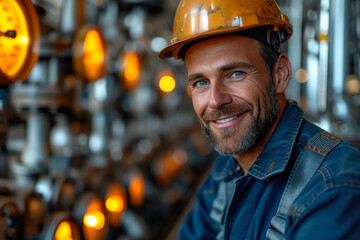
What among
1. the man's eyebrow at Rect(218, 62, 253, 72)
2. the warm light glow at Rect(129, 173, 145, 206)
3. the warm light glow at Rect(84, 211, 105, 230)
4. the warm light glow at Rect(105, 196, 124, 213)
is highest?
the man's eyebrow at Rect(218, 62, 253, 72)

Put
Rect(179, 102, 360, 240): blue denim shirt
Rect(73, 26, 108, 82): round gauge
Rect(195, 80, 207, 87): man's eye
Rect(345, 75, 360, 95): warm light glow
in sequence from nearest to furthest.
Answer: Rect(179, 102, 360, 240): blue denim shirt < Rect(195, 80, 207, 87): man's eye < Rect(73, 26, 108, 82): round gauge < Rect(345, 75, 360, 95): warm light glow

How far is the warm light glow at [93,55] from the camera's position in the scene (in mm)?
2278

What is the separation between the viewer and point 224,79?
1397 millimetres

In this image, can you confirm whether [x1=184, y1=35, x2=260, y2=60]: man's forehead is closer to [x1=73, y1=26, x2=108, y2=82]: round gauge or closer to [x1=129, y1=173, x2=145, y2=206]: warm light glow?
[x1=73, y1=26, x2=108, y2=82]: round gauge

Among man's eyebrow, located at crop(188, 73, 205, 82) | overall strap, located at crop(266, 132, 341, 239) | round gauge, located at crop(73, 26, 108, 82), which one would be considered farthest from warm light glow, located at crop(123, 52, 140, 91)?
overall strap, located at crop(266, 132, 341, 239)

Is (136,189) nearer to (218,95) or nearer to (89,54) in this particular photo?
(89,54)

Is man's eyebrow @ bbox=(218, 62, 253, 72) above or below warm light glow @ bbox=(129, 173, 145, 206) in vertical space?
above

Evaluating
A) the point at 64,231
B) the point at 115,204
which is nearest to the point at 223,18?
the point at 64,231

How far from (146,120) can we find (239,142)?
133 inches

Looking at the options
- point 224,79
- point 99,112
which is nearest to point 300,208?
point 224,79

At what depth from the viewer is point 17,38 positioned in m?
1.50

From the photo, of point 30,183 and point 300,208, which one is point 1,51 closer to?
point 30,183

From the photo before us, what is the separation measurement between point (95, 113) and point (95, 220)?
1209 mm

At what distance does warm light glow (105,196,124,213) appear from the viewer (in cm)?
270
